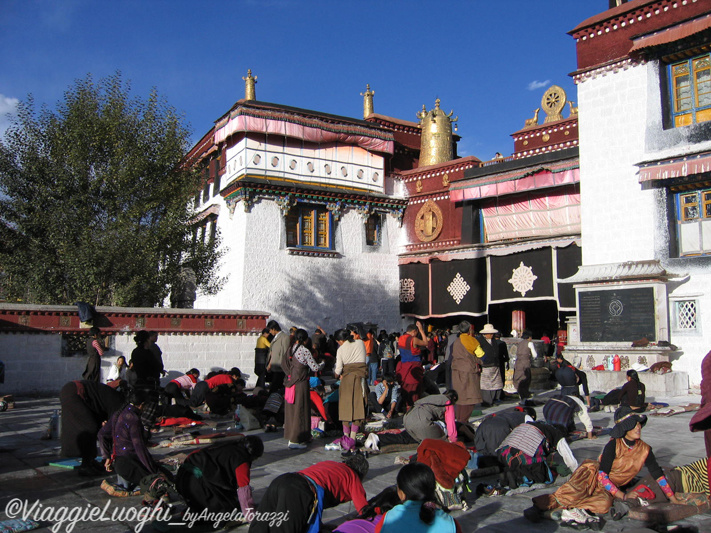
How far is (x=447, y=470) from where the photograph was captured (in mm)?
5492

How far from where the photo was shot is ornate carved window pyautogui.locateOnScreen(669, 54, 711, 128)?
13484 millimetres

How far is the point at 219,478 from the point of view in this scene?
189 inches

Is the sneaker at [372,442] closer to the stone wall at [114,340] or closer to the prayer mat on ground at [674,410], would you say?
the prayer mat on ground at [674,410]

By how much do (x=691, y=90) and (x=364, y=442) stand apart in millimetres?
11365

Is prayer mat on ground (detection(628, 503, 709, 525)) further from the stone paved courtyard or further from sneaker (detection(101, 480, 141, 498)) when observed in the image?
sneaker (detection(101, 480, 141, 498))

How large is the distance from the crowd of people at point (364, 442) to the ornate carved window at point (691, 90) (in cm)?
684

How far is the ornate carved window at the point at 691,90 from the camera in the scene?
44.2 ft

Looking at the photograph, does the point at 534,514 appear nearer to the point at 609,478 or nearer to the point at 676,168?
the point at 609,478

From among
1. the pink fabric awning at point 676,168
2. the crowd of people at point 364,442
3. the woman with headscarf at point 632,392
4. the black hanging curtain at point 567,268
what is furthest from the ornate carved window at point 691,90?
the woman with headscarf at point 632,392

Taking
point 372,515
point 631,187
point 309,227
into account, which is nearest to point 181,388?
point 372,515

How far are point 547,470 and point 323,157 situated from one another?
17117 millimetres

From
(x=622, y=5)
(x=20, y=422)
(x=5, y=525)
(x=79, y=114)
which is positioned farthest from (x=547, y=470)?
(x=79, y=114)

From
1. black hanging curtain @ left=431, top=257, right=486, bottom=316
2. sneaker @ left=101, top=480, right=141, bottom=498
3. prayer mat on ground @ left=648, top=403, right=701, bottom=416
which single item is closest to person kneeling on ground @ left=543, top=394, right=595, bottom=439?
prayer mat on ground @ left=648, top=403, right=701, bottom=416

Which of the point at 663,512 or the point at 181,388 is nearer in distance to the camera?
the point at 663,512
